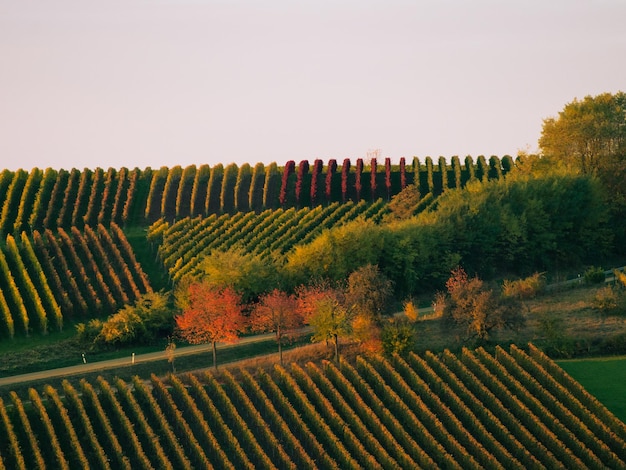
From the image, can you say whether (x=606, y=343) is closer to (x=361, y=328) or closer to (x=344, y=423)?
(x=361, y=328)

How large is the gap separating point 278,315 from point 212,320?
14.9 feet

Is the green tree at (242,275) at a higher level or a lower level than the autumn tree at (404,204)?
lower

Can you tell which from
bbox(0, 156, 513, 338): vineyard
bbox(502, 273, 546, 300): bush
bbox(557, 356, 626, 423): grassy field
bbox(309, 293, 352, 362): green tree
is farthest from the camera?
bbox(0, 156, 513, 338): vineyard

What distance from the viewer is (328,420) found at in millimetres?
63719

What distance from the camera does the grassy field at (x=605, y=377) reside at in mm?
67125

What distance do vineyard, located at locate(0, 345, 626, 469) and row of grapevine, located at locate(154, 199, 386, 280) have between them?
91.3 feet

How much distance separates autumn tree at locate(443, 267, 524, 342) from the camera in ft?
241

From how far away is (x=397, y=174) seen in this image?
400 feet

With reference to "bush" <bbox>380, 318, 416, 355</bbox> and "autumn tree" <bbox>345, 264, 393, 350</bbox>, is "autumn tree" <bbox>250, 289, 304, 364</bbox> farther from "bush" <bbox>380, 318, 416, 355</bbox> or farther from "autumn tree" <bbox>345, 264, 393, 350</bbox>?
"bush" <bbox>380, 318, 416, 355</bbox>

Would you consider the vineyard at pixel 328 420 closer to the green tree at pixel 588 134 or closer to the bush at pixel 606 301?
the bush at pixel 606 301

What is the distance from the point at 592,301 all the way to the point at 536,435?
2194cm

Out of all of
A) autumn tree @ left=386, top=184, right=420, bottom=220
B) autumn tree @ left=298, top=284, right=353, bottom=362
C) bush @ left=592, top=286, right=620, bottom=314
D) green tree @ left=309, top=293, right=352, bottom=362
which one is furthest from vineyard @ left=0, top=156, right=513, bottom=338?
bush @ left=592, top=286, right=620, bottom=314

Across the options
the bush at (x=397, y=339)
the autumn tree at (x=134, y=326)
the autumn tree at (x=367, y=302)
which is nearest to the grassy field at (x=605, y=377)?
the bush at (x=397, y=339)

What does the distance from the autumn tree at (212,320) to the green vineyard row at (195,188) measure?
3393 cm
